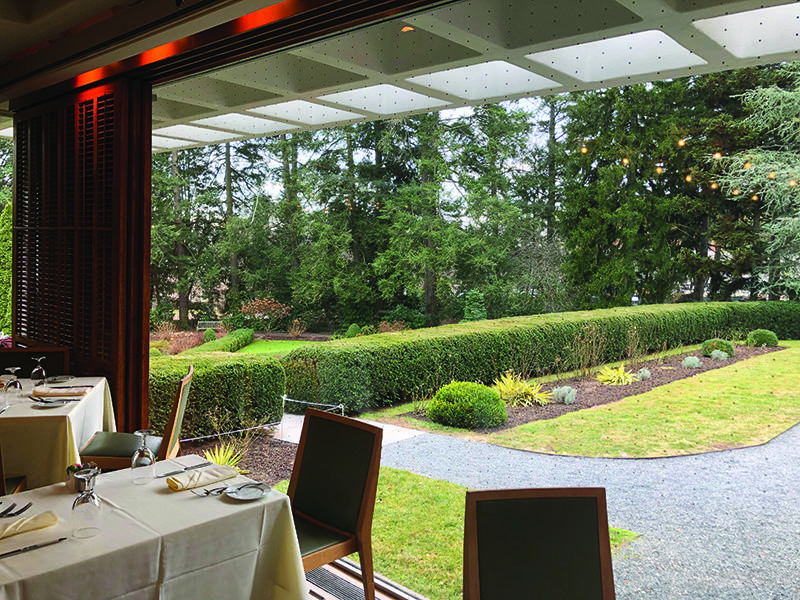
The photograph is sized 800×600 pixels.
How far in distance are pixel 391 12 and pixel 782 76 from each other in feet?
5.12

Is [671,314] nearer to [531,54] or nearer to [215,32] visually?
[531,54]

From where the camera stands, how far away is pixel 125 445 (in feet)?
12.6

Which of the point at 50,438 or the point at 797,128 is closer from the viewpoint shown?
the point at 797,128

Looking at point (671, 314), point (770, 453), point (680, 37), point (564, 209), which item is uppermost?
point (680, 37)

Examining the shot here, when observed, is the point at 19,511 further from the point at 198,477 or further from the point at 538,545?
the point at 538,545

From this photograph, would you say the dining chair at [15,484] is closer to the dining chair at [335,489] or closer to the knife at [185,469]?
the knife at [185,469]

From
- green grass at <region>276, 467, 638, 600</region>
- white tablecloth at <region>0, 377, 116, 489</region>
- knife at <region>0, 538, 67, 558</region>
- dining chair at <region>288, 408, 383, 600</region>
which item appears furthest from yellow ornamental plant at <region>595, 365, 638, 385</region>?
white tablecloth at <region>0, 377, 116, 489</region>

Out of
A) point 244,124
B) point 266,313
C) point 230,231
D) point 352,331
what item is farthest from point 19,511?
point 230,231

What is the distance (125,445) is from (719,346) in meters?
3.17

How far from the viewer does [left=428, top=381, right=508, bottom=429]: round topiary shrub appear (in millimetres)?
3623

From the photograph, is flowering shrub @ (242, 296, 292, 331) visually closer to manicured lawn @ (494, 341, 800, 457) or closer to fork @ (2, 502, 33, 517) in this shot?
manicured lawn @ (494, 341, 800, 457)

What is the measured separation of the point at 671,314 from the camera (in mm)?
2871

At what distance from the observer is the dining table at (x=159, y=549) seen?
1816 millimetres

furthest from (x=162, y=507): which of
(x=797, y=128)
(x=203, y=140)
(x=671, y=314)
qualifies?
(x=203, y=140)
